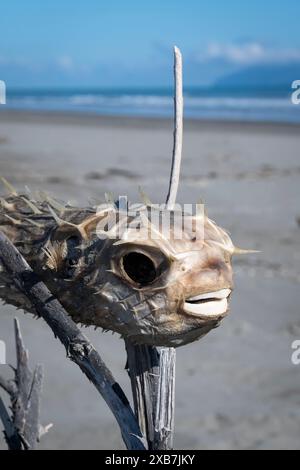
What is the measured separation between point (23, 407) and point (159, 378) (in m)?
0.49

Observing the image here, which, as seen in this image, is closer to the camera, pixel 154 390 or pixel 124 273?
pixel 124 273

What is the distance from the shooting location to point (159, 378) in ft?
4.24

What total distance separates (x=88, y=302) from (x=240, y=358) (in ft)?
13.3

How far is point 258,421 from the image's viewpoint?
4.21 meters

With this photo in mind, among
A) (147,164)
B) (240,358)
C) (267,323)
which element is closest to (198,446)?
(240,358)

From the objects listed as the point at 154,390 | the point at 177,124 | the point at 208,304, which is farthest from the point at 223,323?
the point at 208,304

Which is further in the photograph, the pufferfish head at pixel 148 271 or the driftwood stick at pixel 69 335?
the driftwood stick at pixel 69 335

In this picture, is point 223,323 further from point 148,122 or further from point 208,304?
point 148,122

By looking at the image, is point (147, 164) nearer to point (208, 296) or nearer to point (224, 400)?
point (224, 400)

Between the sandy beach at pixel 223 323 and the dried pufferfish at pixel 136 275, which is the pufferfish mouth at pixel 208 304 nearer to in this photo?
the dried pufferfish at pixel 136 275

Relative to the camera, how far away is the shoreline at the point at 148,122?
70.6ft

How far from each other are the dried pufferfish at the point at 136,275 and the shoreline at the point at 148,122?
19499mm

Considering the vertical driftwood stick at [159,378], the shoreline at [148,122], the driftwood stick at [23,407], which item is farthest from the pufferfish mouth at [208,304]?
the shoreline at [148,122]

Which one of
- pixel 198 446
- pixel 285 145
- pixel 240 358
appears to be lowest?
pixel 198 446
